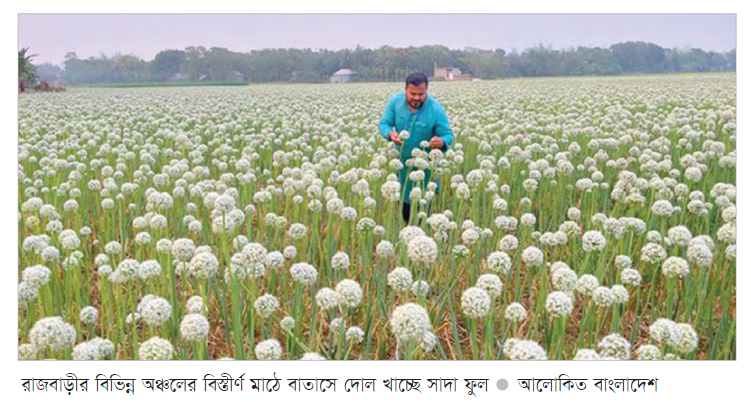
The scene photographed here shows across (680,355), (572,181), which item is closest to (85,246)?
(680,355)

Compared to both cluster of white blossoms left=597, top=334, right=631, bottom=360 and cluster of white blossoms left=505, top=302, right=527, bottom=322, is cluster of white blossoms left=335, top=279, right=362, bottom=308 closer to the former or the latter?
cluster of white blossoms left=505, top=302, right=527, bottom=322

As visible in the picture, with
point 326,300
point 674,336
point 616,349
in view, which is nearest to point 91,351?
point 326,300

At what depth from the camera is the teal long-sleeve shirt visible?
21.1 feet

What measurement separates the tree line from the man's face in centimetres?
23

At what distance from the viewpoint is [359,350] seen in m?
3.35

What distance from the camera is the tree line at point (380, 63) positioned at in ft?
19.8

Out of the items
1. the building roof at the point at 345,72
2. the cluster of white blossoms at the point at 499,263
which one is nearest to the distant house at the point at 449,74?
the building roof at the point at 345,72

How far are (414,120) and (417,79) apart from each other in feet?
1.60

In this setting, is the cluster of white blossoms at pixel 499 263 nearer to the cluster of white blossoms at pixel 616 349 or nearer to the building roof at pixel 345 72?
the cluster of white blossoms at pixel 616 349

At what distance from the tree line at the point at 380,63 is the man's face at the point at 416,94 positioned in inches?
9.2

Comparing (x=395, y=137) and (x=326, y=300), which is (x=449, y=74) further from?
(x=326, y=300)

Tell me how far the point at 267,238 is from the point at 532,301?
6.71 ft

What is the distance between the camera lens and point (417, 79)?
6.16 meters
